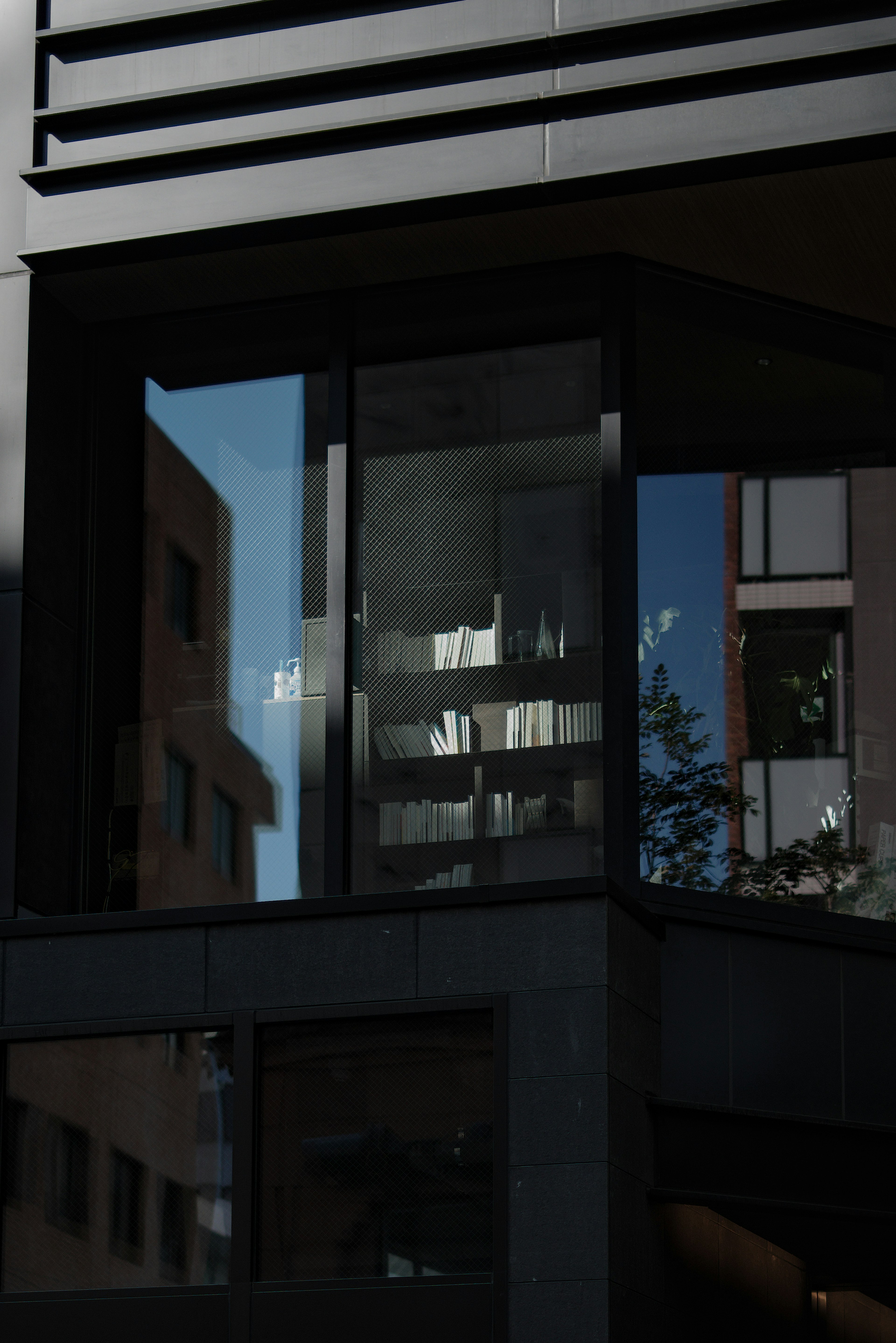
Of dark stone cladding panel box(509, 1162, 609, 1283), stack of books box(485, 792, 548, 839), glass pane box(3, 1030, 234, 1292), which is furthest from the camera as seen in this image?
stack of books box(485, 792, 548, 839)

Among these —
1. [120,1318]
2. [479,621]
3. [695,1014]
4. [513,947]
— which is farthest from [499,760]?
[120,1318]

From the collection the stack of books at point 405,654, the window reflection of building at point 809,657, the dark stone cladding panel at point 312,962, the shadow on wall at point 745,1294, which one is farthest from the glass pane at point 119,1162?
the window reflection of building at point 809,657

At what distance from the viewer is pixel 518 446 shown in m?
11.5

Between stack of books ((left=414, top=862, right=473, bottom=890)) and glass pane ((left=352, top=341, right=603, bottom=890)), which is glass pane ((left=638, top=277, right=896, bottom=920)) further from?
stack of books ((left=414, top=862, right=473, bottom=890))

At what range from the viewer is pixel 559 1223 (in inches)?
359

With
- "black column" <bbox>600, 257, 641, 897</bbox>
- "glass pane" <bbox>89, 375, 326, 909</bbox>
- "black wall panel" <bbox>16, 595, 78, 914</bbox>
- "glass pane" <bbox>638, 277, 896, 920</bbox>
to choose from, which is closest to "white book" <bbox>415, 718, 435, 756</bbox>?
"glass pane" <bbox>89, 375, 326, 909</bbox>

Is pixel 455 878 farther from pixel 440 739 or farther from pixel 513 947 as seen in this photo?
pixel 513 947

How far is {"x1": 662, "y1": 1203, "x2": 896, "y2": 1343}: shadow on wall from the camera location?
32.0ft

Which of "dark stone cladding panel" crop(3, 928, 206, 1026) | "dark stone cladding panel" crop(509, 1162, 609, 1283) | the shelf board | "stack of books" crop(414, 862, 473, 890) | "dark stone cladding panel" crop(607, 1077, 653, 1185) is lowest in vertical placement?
"dark stone cladding panel" crop(509, 1162, 609, 1283)

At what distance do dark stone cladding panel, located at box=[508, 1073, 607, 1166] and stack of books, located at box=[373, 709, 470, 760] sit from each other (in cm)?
242

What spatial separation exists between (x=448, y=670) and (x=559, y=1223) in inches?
142

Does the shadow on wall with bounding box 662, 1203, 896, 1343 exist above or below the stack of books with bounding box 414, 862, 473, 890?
below

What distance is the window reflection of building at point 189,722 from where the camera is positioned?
444 inches

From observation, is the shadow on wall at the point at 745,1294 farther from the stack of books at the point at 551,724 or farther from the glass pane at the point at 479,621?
the stack of books at the point at 551,724
